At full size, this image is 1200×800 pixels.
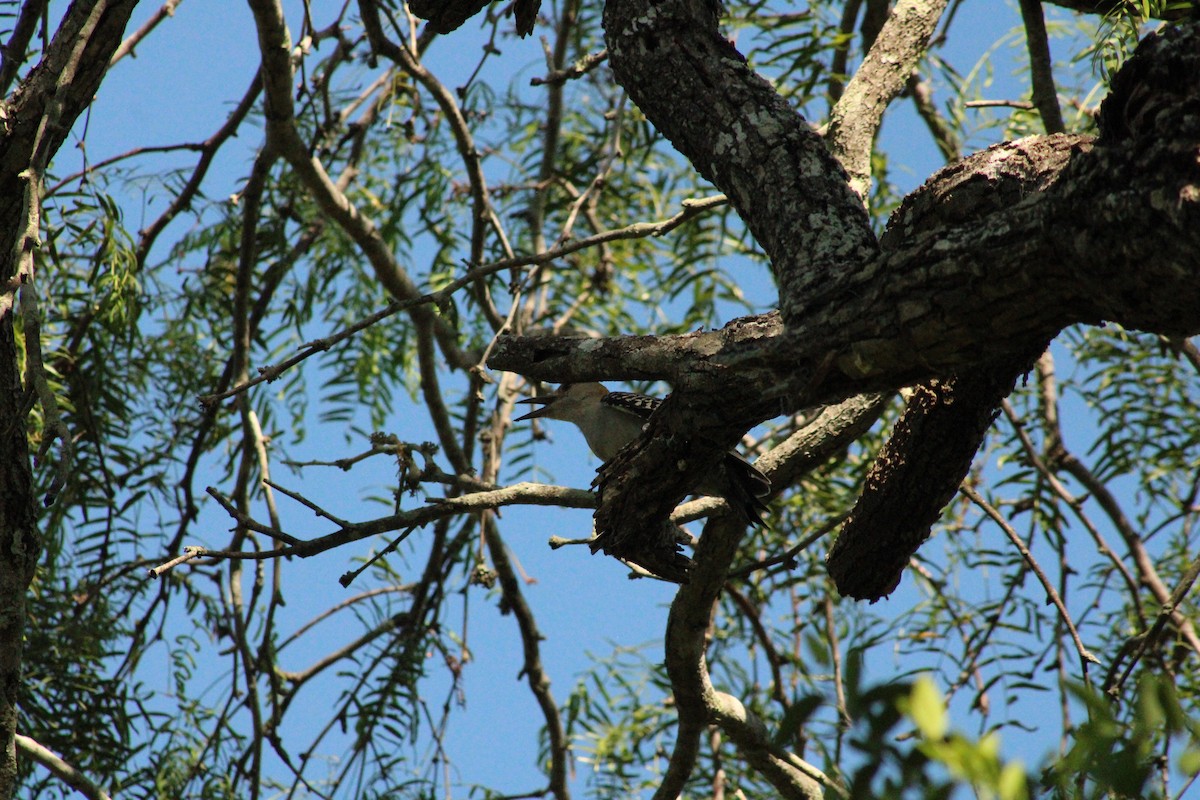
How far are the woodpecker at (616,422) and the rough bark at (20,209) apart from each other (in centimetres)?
174

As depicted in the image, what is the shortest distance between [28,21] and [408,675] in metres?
2.86

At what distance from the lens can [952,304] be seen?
1.94 m

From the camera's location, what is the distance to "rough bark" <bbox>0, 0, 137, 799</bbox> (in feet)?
9.63

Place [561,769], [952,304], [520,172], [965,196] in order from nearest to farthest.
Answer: [952,304] < [965,196] < [561,769] < [520,172]

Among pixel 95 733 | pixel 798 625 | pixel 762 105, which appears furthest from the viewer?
pixel 798 625

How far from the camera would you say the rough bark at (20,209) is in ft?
9.63

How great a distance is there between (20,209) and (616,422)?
2668 mm

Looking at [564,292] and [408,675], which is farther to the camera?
[564,292]

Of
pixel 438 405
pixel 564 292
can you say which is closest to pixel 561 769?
pixel 438 405

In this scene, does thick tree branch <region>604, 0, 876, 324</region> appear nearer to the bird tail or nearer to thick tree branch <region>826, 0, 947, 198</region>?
the bird tail

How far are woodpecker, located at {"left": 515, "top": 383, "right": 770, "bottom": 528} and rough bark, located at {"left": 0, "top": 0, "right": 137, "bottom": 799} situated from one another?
1736 mm

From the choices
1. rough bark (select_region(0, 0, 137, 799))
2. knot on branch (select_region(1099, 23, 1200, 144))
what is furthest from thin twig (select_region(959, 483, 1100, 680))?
rough bark (select_region(0, 0, 137, 799))

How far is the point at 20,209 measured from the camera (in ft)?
10.1

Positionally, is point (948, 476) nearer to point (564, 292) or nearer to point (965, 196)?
point (965, 196)
